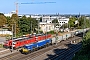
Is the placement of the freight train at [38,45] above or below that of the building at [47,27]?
below

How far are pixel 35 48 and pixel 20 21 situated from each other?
32470 mm

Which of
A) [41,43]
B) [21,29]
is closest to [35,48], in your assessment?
[41,43]

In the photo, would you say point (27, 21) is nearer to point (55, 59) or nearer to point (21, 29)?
point (21, 29)

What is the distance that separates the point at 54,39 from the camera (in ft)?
195

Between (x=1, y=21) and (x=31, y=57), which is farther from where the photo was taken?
(x=1, y=21)

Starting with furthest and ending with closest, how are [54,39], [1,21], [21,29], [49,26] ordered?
[49,26] < [1,21] < [21,29] < [54,39]

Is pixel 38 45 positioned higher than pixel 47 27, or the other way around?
pixel 47 27

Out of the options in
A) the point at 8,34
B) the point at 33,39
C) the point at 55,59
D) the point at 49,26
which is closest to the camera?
the point at 55,59

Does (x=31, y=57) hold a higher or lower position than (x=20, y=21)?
lower

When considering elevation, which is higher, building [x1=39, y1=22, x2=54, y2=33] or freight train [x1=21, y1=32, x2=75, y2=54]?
building [x1=39, y1=22, x2=54, y2=33]

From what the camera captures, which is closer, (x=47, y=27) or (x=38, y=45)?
(x=38, y=45)

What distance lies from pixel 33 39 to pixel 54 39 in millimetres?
9282

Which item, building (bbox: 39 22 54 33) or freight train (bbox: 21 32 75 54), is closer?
freight train (bbox: 21 32 75 54)

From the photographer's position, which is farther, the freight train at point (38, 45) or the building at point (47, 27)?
the building at point (47, 27)
